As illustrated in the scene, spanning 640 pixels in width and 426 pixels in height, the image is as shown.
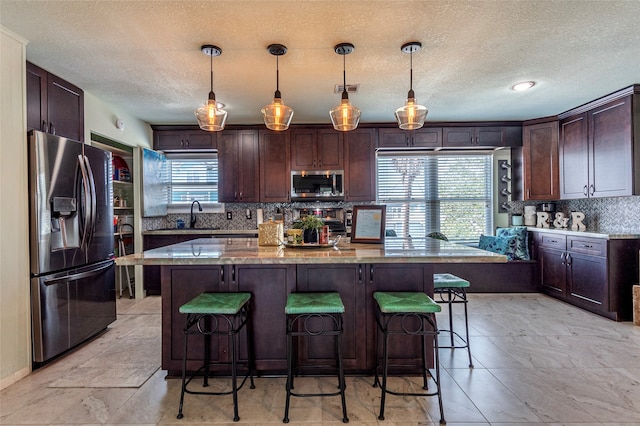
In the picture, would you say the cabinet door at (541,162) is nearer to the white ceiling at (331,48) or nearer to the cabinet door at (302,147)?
the white ceiling at (331,48)

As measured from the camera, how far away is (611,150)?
3.67m

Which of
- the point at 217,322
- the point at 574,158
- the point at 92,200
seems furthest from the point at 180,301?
the point at 574,158

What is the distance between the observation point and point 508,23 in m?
2.23

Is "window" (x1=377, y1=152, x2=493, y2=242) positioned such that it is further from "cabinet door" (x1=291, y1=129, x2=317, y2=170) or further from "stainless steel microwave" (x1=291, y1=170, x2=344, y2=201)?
"cabinet door" (x1=291, y1=129, x2=317, y2=170)

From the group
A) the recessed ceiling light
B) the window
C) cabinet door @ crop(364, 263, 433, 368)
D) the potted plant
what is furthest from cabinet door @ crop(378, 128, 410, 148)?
cabinet door @ crop(364, 263, 433, 368)

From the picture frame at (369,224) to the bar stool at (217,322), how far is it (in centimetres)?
102

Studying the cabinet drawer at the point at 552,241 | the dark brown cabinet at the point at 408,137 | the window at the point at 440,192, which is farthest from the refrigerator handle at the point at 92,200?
the cabinet drawer at the point at 552,241

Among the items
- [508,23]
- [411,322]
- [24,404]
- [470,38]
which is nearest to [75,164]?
[24,404]

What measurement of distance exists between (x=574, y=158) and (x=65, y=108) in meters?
5.71

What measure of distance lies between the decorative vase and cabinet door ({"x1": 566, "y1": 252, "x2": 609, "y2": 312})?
3.23 meters

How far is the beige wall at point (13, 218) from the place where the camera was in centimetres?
227

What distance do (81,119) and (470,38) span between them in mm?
3599

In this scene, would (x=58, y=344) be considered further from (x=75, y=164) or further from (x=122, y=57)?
(x=122, y=57)

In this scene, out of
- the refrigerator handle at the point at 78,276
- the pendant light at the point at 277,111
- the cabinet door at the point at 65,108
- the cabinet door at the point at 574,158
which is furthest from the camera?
the cabinet door at the point at 574,158
